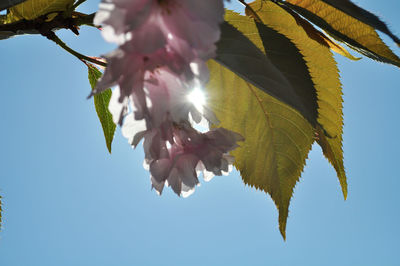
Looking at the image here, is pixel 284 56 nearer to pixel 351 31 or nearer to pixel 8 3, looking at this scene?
pixel 351 31

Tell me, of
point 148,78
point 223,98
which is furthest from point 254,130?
point 148,78

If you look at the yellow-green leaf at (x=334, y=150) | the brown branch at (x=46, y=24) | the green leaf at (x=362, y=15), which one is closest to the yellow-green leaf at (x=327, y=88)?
the yellow-green leaf at (x=334, y=150)

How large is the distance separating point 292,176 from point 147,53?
0.26 m

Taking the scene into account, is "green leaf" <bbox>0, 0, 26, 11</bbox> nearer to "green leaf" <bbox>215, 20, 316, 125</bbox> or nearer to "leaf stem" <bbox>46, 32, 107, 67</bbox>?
"leaf stem" <bbox>46, 32, 107, 67</bbox>

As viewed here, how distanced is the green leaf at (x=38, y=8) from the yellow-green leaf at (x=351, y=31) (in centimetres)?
27

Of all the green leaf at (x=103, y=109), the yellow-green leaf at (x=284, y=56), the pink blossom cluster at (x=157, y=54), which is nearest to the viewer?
the pink blossom cluster at (x=157, y=54)

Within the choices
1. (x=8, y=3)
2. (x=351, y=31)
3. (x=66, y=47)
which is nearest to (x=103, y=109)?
(x=66, y=47)

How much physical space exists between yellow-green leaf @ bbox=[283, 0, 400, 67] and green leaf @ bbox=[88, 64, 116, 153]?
320 millimetres

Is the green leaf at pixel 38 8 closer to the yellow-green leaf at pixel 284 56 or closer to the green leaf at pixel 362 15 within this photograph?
the yellow-green leaf at pixel 284 56

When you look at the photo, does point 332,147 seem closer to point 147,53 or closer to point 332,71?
point 332,71

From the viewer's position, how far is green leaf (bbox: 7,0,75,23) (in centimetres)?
48

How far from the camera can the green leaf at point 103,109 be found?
62 centimetres

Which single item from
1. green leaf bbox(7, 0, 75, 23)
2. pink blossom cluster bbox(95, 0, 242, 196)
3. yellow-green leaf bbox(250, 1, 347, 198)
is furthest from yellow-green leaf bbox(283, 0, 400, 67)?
green leaf bbox(7, 0, 75, 23)

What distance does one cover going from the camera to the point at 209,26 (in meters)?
0.29
